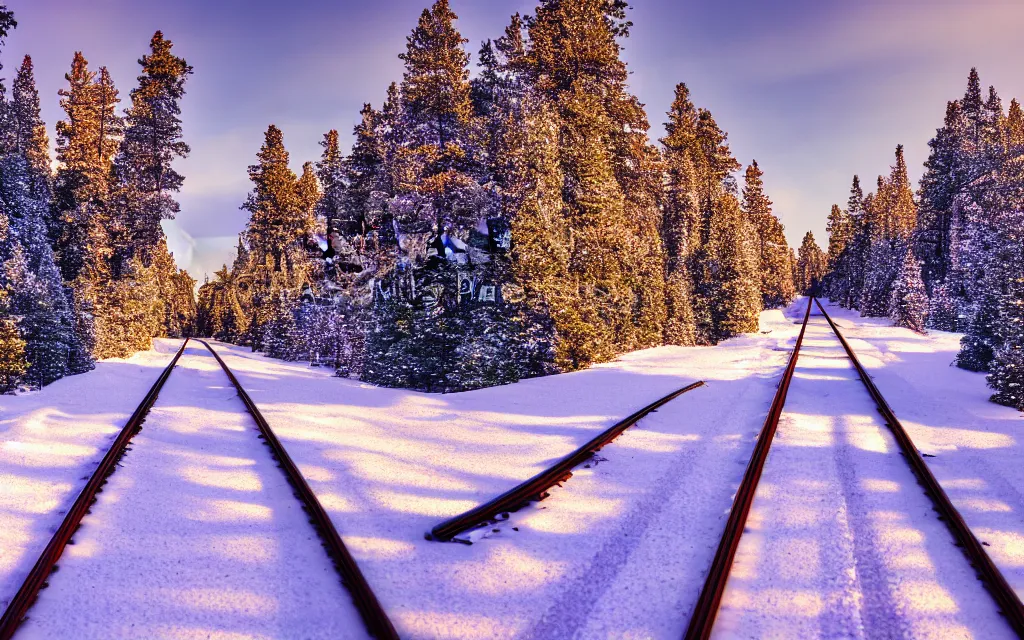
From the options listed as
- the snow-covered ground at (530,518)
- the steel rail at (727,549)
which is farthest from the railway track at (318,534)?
the steel rail at (727,549)

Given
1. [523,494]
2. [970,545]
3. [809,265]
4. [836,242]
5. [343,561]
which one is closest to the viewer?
[343,561]

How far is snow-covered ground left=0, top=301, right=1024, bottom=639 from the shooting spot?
406cm

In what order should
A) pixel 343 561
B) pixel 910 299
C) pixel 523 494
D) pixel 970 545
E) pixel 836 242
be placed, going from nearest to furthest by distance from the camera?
pixel 343 561 → pixel 970 545 → pixel 523 494 → pixel 910 299 → pixel 836 242

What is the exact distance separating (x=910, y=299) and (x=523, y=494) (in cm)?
3953

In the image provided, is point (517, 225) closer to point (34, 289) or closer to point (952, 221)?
point (34, 289)

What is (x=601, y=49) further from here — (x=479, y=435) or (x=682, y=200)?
(x=479, y=435)

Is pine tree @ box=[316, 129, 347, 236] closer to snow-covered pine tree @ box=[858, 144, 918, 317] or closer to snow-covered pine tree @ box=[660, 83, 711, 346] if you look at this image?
snow-covered pine tree @ box=[660, 83, 711, 346]

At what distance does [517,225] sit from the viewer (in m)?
17.5

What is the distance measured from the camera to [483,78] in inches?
968

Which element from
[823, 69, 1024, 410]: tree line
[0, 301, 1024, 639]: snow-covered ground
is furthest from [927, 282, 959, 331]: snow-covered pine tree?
[0, 301, 1024, 639]: snow-covered ground

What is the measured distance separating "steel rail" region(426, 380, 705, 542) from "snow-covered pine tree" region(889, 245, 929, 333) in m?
35.6

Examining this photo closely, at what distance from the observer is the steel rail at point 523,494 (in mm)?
5363

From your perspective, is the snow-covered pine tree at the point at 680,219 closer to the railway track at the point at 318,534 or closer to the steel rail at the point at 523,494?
the steel rail at the point at 523,494

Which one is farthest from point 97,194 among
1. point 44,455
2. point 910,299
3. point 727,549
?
point 910,299
